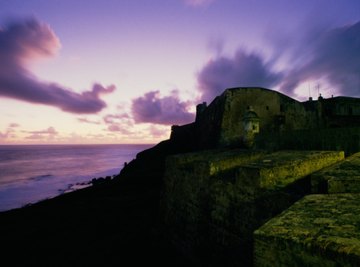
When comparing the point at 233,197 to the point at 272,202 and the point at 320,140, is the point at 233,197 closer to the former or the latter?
Answer: the point at 272,202

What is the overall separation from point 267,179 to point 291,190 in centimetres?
52

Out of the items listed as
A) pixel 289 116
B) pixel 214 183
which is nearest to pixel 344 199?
pixel 214 183

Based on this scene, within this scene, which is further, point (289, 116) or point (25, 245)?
point (289, 116)

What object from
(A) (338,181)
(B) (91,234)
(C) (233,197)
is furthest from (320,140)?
(B) (91,234)

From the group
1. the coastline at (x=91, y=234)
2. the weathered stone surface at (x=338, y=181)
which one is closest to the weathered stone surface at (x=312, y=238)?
the weathered stone surface at (x=338, y=181)

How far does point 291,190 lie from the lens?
4816mm

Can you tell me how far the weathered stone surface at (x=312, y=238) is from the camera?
5.82 ft

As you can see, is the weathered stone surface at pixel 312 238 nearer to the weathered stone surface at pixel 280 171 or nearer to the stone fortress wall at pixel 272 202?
the stone fortress wall at pixel 272 202

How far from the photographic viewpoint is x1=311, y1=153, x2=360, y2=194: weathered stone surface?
11.5 feet

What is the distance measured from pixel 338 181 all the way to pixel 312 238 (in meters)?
2.06

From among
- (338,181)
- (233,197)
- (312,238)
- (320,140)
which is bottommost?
(233,197)

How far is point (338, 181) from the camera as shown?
360cm

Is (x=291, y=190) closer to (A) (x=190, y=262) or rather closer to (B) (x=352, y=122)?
(A) (x=190, y=262)

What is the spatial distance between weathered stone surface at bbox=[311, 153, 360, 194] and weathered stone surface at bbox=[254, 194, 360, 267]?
0.83 meters
